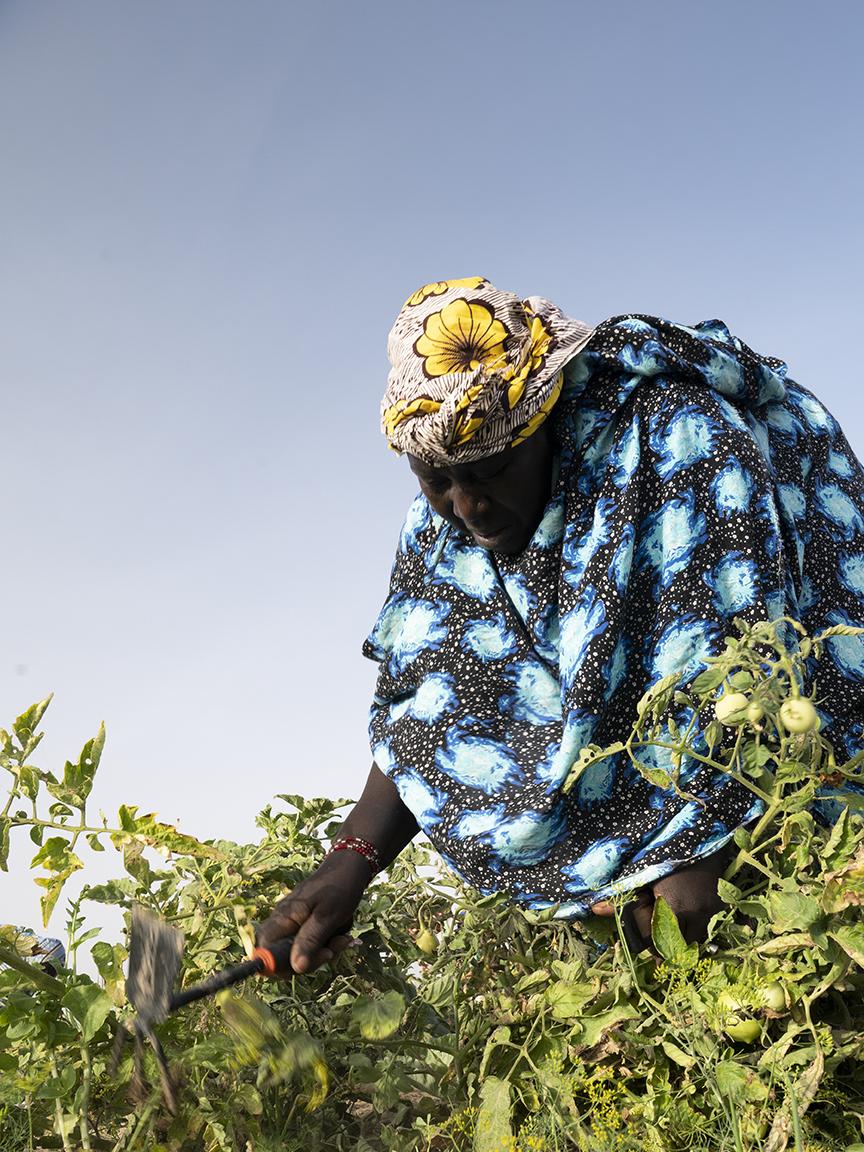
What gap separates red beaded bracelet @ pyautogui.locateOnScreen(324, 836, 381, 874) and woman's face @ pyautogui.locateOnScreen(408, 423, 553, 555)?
70cm

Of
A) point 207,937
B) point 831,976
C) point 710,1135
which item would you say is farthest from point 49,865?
point 831,976

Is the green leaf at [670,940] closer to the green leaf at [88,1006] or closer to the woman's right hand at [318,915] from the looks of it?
the woman's right hand at [318,915]

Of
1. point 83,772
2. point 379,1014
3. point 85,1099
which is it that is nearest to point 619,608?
point 379,1014

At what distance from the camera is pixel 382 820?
2.58 meters

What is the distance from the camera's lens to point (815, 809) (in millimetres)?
2266

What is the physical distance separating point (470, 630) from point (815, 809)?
2.71 ft

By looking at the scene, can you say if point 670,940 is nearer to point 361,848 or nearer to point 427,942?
point 427,942

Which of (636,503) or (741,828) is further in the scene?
(636,503)

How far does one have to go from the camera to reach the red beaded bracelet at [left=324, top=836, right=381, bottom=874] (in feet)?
8.03

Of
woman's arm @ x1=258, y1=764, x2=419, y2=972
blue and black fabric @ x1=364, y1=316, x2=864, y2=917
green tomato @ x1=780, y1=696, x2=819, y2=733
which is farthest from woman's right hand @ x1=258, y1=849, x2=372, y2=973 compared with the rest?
green tomato @ x1=780, y1=696, x2=819, y2=733

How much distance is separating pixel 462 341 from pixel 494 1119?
140 centimetres

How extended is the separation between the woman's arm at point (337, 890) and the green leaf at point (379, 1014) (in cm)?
17

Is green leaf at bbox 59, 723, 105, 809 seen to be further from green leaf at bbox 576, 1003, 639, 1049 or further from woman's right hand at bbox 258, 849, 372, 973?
green leaf at bbox 576, 1003, 639, 1049

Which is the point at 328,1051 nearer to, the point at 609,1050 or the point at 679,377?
the point at 609,1050
